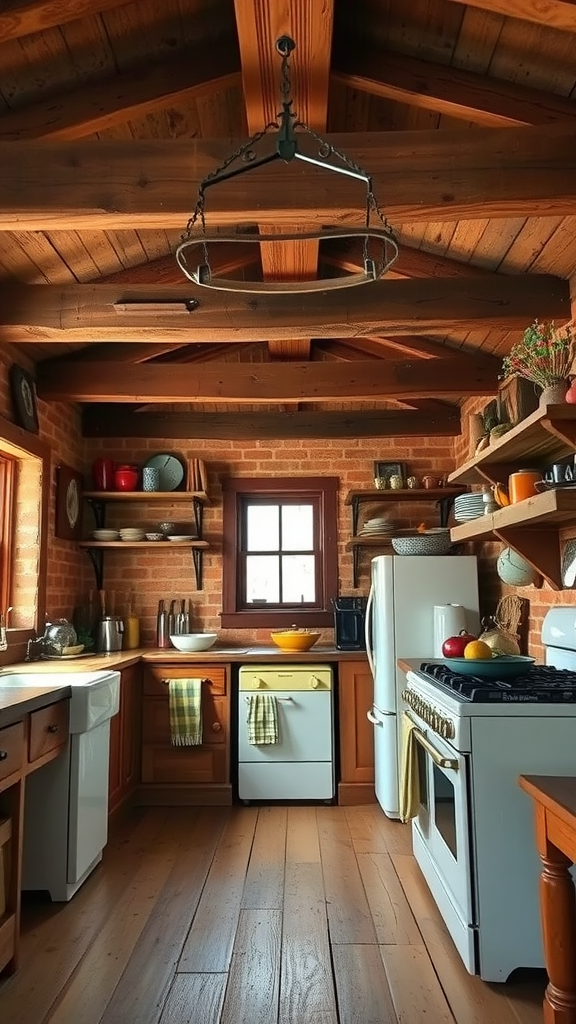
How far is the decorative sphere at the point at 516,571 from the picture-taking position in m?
3.11

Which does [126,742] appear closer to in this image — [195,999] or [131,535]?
[131,535]

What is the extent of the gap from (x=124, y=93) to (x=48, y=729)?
7.47 ft

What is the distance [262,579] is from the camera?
4645 millimetres

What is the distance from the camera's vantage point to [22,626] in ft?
11.9

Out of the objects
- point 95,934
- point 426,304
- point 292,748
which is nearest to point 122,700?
point 292,748

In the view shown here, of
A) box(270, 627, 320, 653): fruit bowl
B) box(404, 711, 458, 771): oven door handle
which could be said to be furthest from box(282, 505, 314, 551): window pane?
box(404, 711, 458, 771): oven door handle

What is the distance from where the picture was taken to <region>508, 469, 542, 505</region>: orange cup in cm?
254

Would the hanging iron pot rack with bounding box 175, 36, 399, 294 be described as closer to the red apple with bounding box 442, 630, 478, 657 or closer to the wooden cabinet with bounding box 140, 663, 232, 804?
the red apple with bounding box 442, 630, 478, 657

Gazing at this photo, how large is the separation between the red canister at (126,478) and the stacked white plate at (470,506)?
2.15 meters

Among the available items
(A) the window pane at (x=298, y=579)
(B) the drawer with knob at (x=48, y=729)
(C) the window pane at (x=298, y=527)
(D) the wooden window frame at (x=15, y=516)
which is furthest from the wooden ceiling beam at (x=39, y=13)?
(A) the window pane at (x=298, y=579)

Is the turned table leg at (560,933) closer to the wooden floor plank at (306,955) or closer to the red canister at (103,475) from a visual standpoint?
the wooden floor plank at (306,955)

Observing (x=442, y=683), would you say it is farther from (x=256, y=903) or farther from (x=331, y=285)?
(x=331, y=285)

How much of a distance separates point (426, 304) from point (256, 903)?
2.60m

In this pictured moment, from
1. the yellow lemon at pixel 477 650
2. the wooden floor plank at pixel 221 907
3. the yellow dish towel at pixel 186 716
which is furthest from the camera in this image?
the yellow dish towel at pixel 186 716
